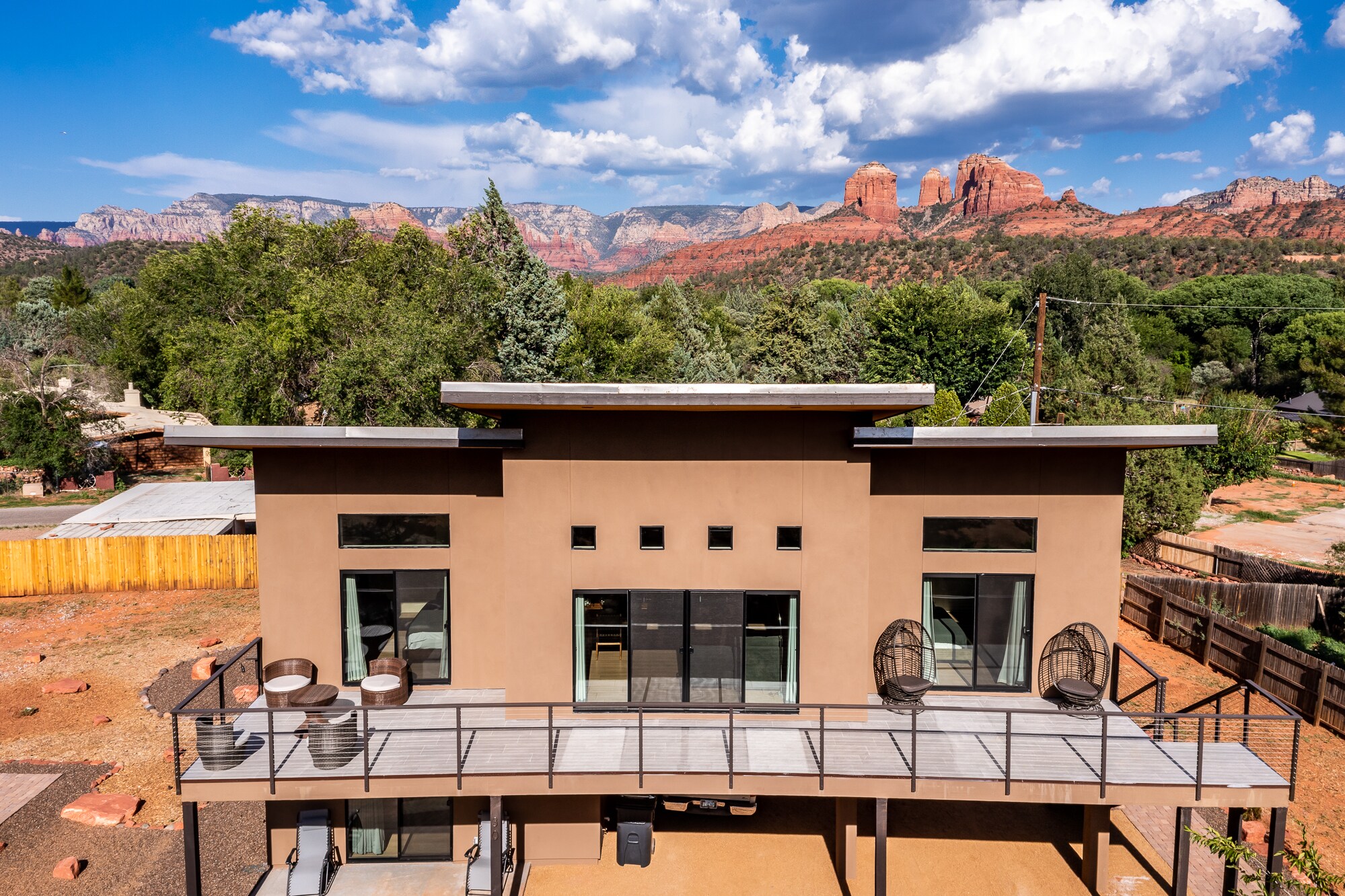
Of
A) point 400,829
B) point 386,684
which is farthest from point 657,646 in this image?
point 400,829

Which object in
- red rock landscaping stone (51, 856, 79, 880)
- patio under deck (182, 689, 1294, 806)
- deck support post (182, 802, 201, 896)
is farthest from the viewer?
red rock landscaping stone (51, 856, 79, 880)

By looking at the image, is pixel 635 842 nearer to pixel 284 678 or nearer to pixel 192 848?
pixel 284 678

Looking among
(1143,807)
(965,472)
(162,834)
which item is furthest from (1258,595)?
(162,834)

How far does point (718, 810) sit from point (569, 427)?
5.77m

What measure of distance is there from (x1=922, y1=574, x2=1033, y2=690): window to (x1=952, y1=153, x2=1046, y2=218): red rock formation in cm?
18819

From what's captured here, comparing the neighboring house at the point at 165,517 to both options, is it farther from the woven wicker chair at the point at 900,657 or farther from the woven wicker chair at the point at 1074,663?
the woven wicker chair at the point at 1074,663

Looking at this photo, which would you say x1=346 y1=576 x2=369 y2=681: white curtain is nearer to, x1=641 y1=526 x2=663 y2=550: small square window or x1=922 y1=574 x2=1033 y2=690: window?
x1=641 y1=526 x2=663 y2=550: small square window

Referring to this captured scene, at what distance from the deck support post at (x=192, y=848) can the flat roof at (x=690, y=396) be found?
5.76 m

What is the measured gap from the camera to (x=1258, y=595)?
19.2m

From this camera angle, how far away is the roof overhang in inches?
318

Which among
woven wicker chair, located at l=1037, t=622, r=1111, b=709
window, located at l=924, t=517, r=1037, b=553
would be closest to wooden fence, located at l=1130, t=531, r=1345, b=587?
woven wicker chair, located at l=1037, t=622, r=1111, b=709

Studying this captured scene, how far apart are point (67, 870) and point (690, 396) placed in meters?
11.0

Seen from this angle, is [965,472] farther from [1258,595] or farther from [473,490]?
[1258,595]

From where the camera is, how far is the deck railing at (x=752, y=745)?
330 inches
